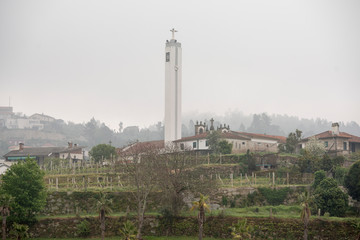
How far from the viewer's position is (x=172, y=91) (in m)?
79.3

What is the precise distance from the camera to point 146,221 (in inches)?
1640

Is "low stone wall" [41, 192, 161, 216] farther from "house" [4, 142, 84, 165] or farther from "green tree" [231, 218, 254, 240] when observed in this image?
"house" [4, 142, 84, 165]

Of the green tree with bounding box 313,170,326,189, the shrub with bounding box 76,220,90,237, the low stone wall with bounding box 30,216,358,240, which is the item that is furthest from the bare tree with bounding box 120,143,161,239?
the green tree with bounding box 313,170,326,189

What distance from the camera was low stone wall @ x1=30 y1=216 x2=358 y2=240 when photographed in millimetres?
37875

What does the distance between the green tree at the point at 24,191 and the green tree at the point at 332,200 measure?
2363 cm

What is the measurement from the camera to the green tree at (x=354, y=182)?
4267 cm

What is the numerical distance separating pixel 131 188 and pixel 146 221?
470cm

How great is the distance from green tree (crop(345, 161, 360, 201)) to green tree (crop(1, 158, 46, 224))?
87.7 feet

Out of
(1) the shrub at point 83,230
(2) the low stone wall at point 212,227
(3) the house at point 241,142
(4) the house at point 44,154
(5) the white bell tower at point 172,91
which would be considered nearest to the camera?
(2) the low stone wall at point 212,227

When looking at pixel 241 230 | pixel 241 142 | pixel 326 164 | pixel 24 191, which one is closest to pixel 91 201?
pixel 24 191

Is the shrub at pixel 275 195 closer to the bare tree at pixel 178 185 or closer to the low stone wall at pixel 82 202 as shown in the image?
the bare tree at pixel 178 185

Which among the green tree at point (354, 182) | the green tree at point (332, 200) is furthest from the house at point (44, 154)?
the green tree at point (332, 200)

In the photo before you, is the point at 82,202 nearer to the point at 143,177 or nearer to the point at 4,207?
the point at 143,177

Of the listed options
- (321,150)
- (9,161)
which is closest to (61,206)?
(321,150)
